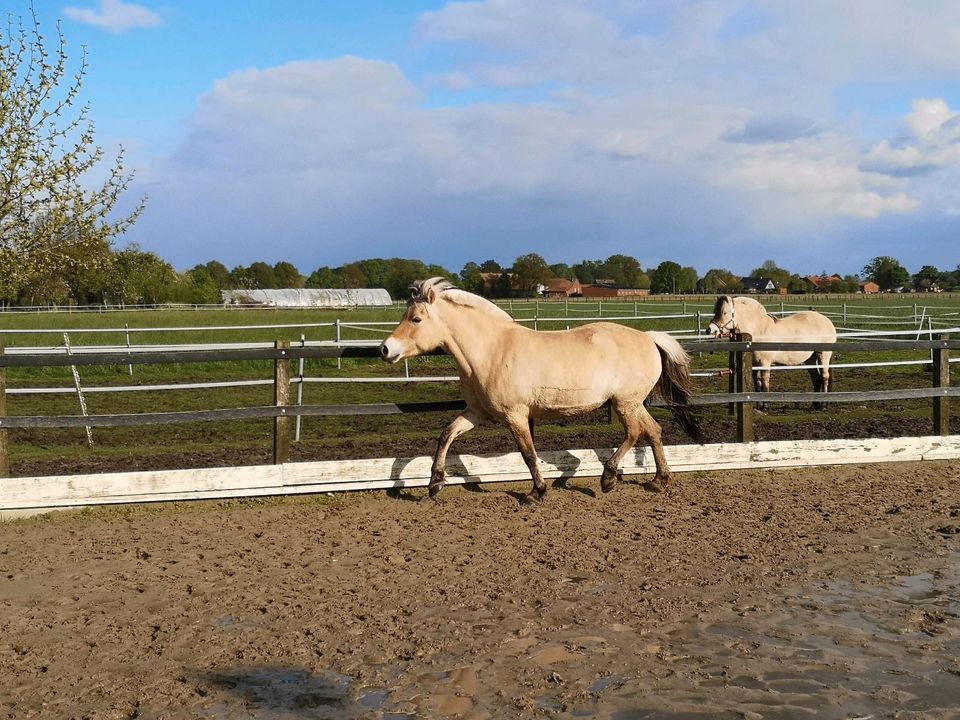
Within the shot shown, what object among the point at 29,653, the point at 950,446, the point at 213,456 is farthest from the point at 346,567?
the point at 950,446

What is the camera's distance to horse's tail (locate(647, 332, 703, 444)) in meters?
7.41

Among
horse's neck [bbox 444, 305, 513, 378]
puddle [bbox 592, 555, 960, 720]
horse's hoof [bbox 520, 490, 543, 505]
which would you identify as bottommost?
puddle [bbox 592, 555, 960, 720]

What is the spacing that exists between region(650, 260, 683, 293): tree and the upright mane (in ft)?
252

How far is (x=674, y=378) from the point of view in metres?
7.47

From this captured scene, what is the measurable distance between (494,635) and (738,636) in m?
1.16

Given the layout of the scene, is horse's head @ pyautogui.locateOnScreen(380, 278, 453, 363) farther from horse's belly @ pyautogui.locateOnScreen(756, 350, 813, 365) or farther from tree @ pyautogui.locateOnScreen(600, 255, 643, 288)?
tree @ pyautogui.locateOnScreen(600, 255, 643, 288)

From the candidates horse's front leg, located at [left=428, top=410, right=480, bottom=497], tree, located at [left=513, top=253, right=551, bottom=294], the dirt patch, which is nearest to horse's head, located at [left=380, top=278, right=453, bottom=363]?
horse's front leg, located at [left=428, top=410, right=480, bottom=497]

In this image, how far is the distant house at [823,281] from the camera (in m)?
84.6

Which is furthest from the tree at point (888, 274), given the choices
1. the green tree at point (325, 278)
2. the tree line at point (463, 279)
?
the green tree at point (325, 278)

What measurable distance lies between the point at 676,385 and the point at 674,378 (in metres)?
0.07

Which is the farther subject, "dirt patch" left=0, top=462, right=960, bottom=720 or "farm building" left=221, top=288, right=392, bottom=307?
"farm building" left=221, top=288, right=392, bottom=307

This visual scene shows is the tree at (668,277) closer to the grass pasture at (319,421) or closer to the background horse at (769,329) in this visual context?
the grass pasture at (319,421)

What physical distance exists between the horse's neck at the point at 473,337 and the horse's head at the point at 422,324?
3.6 inches

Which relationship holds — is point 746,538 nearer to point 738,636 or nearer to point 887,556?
point 887,556
